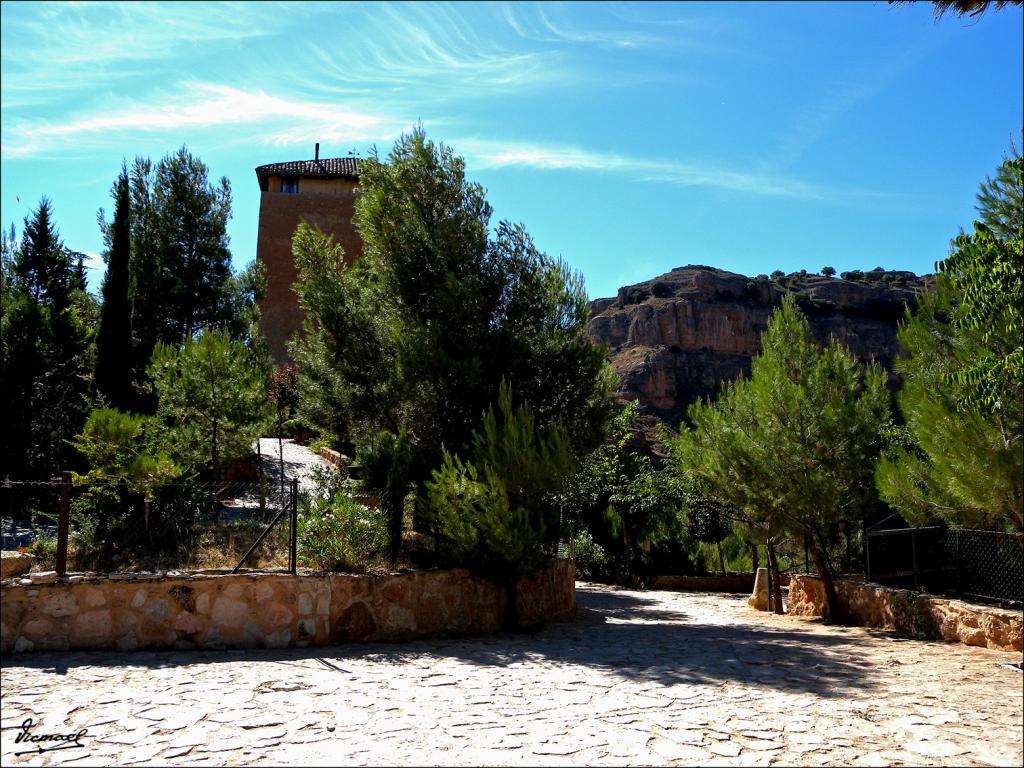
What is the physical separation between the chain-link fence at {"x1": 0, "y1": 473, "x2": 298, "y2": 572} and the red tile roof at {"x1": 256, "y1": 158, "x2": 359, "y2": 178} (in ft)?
103

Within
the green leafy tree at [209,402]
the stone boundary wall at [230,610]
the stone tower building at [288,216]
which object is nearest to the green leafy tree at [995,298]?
the stone boundary wall at [230,610]

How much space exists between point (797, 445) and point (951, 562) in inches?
118

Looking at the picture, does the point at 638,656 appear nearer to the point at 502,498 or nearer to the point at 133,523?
the point at 502,498

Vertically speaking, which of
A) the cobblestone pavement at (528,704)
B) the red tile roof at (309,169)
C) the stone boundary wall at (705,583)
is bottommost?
the stone boundary wall at (705,583)

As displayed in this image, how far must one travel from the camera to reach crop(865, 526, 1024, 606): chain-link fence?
10688 millimetres

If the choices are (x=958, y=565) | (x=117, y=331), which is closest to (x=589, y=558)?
(x=958, y=565)

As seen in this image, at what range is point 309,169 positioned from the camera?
40531 millimetres

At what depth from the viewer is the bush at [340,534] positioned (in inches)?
394

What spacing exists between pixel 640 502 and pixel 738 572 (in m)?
4.13

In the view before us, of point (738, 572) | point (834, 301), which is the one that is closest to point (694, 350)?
point (834, 301)

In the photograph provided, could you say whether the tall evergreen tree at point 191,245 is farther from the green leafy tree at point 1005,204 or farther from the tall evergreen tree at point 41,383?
the green leafy tree at point 1005,204

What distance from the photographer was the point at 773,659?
8.76m

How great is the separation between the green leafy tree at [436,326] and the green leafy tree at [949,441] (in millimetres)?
5484

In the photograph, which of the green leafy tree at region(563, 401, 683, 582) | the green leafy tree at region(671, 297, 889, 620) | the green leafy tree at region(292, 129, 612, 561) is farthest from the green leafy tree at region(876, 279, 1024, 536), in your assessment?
the green leafy tree at region(563, 401, 683, 582)
